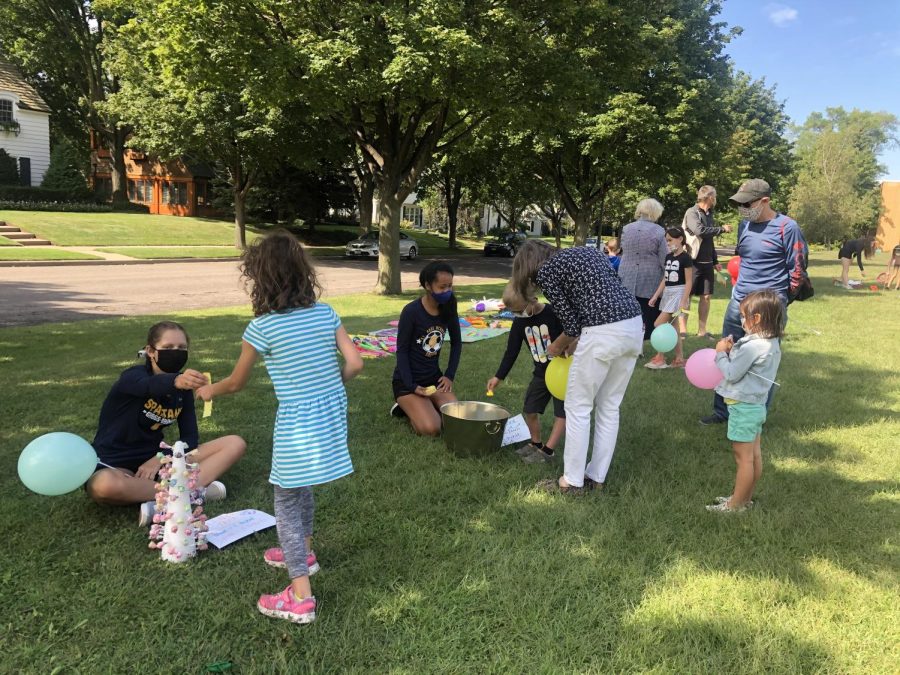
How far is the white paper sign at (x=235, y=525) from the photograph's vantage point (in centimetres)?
329

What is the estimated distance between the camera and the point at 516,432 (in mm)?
5004

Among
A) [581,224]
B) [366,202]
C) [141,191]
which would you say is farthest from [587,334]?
[141,191]

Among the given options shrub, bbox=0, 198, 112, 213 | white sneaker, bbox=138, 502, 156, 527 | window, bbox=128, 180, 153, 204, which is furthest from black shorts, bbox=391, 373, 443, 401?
window, bbox=128, 180, 153, 204

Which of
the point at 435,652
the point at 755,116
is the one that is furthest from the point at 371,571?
the point at 755,116

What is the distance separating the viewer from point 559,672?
2.46m

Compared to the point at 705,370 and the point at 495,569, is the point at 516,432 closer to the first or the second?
the point at 705,370

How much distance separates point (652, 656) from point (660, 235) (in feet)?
17.3

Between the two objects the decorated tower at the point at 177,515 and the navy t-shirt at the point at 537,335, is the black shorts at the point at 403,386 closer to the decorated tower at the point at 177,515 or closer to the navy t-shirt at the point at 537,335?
the navy t-shirt at the point at 537,335

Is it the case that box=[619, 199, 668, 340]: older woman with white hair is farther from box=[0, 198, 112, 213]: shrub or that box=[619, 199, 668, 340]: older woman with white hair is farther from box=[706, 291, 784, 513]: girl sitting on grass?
box=[0, 198, 112, 213]: shrub

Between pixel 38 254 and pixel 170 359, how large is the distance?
2129cm

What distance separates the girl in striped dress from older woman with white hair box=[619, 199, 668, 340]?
504 centimetres

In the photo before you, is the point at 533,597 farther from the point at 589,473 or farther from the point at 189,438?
the point at 189,438

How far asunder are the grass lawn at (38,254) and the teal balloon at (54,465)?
2024cm

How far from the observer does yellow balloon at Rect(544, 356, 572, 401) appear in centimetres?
429
